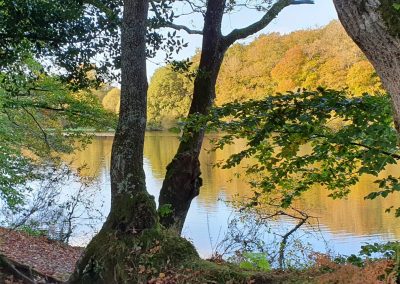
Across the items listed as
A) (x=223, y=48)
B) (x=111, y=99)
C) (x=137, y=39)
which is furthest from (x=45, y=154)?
(x=111, y=99)

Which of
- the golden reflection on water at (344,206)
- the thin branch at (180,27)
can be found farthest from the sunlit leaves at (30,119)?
the thin branch at (180,27)

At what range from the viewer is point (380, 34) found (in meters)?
1.80

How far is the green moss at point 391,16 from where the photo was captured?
5.77 ft

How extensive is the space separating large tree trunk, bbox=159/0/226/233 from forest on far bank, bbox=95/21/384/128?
1067 cm

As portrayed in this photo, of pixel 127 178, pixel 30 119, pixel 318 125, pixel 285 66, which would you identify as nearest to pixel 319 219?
pixel 30 119

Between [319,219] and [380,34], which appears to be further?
[319,219]

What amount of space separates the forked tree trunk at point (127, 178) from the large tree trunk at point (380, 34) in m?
2.68

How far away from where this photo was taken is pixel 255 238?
8.37 meters

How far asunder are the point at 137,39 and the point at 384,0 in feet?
9.62

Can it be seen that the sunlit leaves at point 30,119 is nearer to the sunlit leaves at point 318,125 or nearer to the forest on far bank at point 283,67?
the sunlit leaves at point 318,125

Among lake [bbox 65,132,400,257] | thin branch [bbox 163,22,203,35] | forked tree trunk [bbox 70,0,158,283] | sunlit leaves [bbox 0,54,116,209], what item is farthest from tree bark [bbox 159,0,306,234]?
sunlit leaves [bbox 0,54,116,209]

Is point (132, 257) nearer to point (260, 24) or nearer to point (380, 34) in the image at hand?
point (380, 34)

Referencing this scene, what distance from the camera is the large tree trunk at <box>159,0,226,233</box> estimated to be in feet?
20.7

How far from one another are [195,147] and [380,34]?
4705 millimetres
